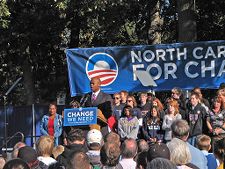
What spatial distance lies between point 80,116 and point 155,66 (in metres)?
4.70

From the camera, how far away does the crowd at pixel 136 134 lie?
5.82m

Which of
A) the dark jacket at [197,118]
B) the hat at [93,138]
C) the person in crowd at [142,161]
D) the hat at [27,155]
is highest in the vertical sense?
the dark jacket at [197,118]

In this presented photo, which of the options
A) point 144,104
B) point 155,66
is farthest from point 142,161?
point 155,66

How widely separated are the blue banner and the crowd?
184 cm

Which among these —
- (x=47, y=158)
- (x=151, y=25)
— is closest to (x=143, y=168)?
(x=47, y=158)

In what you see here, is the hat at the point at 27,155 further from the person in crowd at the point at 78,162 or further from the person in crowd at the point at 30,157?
the person in crowd at the point at 78,162

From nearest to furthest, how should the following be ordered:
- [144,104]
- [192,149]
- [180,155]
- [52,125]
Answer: [180,155] → [192,149] → [144,104] → [52,125]

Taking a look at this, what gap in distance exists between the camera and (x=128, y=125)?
10.9 meters

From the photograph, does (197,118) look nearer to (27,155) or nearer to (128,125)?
(128,125)

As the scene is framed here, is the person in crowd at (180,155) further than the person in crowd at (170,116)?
No

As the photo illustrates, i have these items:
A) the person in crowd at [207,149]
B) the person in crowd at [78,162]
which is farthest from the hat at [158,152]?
the person in crowd at [207,149]

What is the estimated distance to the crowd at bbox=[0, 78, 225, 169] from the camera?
229 inches

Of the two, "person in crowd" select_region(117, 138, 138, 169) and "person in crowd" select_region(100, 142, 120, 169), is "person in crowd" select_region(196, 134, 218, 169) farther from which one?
"person in crowd" select_region(100, 142, 120, 169)

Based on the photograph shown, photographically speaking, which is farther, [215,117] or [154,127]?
[154,127]
